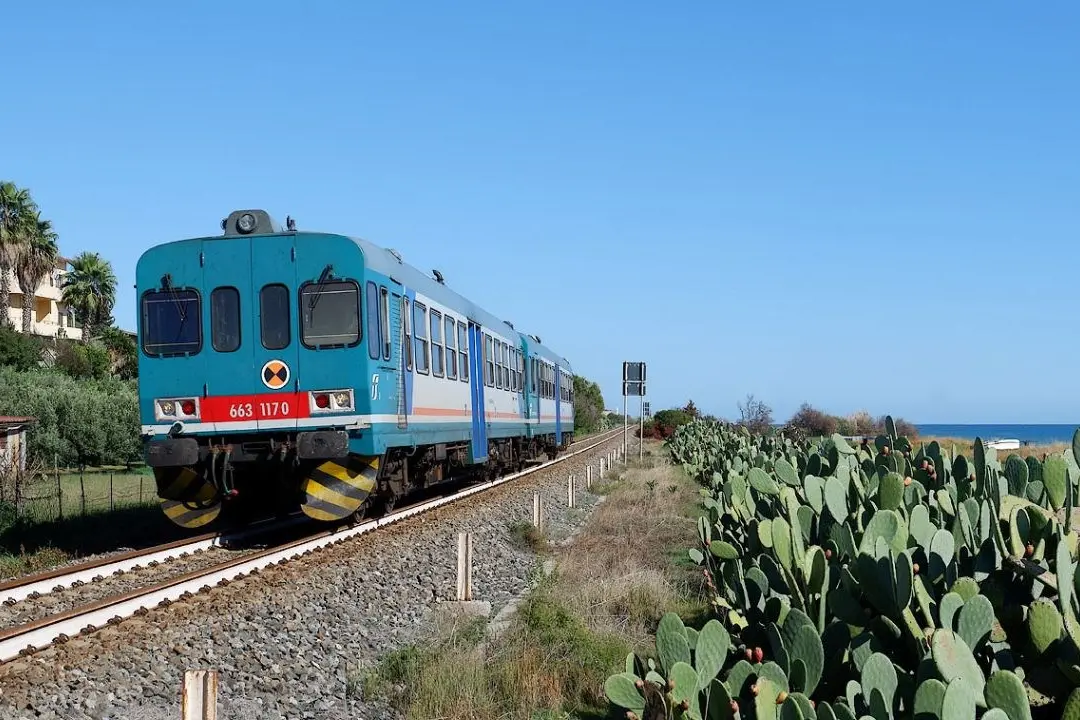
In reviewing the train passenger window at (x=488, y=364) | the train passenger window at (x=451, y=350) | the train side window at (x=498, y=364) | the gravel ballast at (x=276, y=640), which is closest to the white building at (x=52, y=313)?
the train side window at (x=498, y=364)

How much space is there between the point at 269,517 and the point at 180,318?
13.5 feet

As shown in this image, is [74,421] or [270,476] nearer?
[270,476]

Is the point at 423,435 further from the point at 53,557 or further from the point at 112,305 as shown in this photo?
the point at 112,305

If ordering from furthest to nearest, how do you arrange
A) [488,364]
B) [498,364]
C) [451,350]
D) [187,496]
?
[498,364] < [488,364] < [451,350] < [187,496]

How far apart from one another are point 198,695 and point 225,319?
8657mm

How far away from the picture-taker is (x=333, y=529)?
1290 cm

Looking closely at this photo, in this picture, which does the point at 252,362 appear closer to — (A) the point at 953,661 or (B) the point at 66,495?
(B) the point at 66,495

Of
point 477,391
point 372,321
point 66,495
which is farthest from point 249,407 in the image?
point 66,495

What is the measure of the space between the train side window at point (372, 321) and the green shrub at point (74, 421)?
21063 millimetres

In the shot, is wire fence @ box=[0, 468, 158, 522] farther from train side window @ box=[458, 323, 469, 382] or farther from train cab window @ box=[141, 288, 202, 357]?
train side window @ box=[458, 323, 469, 382]

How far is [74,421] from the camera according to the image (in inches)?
1236

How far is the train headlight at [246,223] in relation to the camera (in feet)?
41.1

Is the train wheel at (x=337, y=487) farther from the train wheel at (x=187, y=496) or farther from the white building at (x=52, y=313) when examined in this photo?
the white building at (x=52, y=313)

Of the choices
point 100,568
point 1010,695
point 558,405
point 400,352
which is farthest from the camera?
point 558,405
